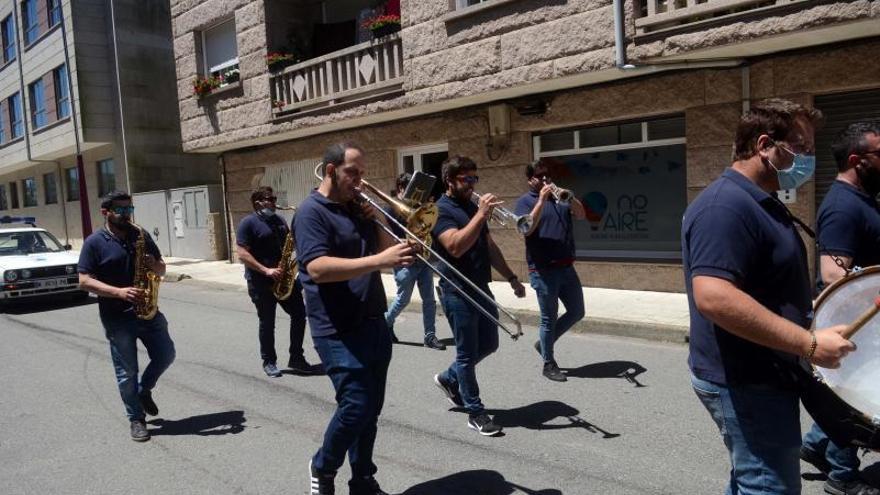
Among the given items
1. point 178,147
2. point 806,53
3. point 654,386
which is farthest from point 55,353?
→ point 178,147

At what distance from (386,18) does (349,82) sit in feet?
4.67

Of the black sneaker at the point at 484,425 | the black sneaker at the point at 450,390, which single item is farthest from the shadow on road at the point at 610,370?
the black sneaker at the point at 484,425

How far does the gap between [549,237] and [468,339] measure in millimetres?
1529

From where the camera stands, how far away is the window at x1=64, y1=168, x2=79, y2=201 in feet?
85.7

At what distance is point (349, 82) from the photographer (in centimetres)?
1247

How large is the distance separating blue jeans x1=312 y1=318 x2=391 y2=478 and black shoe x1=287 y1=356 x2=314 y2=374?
3243mm

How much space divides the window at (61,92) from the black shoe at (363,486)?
22.9 m

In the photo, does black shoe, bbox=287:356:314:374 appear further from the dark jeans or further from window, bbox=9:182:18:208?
window, bbox=9:182:18:208

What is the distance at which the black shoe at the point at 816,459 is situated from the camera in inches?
146

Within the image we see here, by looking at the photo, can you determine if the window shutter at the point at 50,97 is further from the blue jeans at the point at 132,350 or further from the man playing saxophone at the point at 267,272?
the blue jeans at the point at 132,350

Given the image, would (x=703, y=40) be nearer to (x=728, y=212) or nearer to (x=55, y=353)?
(x=728, y=212)

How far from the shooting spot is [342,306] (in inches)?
132

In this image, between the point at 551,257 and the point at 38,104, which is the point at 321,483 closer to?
the point at 551,257

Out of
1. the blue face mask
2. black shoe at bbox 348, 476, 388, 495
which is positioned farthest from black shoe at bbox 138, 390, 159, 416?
the blue face mask
